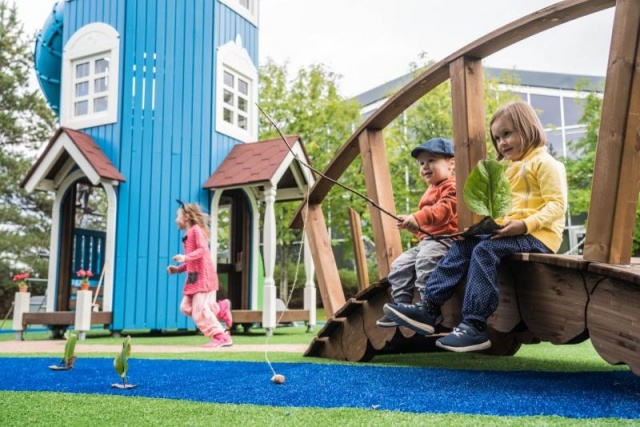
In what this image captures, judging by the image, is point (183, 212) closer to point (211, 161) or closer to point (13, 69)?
point (211, 161)

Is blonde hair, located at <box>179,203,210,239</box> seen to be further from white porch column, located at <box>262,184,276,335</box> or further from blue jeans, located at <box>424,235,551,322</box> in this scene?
blue jeans, located at <box>424,235,551,322</box>

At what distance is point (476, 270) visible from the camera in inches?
119

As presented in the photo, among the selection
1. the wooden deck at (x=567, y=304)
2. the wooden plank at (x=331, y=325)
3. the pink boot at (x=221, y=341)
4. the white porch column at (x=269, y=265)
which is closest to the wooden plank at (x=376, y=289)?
the wooden deck at (x=567, y=304)

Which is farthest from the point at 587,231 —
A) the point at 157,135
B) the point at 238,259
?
the point at 238,259

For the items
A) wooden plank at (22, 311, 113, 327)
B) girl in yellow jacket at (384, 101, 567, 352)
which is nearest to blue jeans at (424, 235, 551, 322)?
girl in yellow jacket at (384, 101, 567, 352)

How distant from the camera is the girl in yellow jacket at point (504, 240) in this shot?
2.97 metres

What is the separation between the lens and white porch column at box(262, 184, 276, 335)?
9.20 meters

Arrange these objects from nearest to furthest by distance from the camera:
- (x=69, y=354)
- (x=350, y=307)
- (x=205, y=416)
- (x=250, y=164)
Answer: (x=205, y=416) → (x=69, y=354) → (x=350, y=307) → (x=250, y=164)

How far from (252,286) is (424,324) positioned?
25.3 ft

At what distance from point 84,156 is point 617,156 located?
8179mm

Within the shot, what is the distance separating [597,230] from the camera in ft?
8.66

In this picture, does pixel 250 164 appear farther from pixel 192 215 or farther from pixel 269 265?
pixel 192 215

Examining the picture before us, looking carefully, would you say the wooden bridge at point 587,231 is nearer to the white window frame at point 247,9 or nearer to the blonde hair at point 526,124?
the blonde hair at point 526,124

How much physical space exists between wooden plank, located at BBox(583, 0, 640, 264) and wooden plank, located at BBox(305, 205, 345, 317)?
2807 mm
